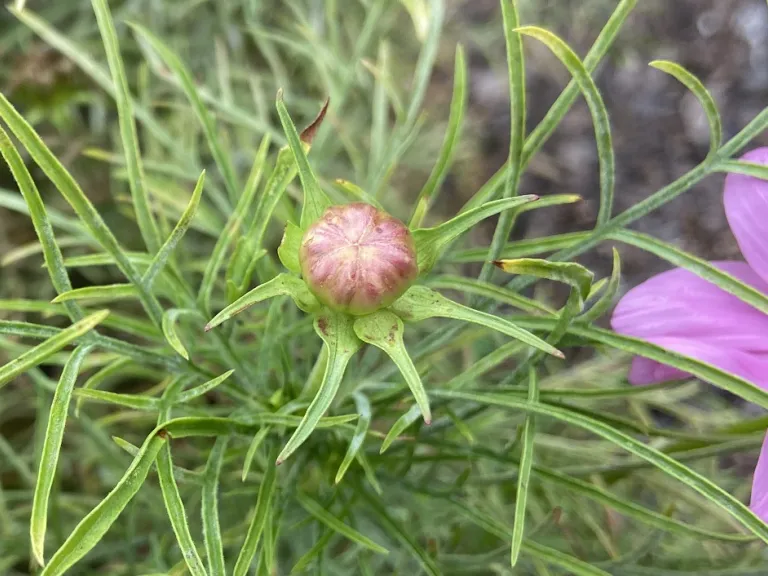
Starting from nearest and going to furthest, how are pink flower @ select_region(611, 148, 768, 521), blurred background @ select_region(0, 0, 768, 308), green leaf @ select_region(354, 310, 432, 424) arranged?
green leaf @ select_region(354, 310, 432, 424) → pink flower @ select_region(611, 148, 768, 521) → blurred background @ select_region(0, 0, 768, 308)

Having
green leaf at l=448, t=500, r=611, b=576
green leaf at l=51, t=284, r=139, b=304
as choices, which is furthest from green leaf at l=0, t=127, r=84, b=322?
green leaf at l=448, t=500, r=611, b=576

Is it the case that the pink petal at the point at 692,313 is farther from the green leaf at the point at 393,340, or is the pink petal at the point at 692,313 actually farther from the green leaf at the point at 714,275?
the green leaf at the point at 393,340

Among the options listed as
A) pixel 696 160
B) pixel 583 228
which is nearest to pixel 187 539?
pixel 583 228

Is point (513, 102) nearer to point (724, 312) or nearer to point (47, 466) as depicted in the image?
point (724, 312)

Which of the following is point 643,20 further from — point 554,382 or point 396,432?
point 396,432

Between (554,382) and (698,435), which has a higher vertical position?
(698,435)

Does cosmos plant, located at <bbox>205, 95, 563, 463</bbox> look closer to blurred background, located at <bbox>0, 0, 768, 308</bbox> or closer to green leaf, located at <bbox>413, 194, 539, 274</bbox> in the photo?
green leaf, located at <bbox>413, 194, 539, 274</bbox>

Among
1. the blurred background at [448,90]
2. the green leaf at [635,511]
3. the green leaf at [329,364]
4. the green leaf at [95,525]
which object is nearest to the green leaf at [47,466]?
the green leaf at [95,525]

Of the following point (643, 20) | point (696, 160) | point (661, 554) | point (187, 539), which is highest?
point (643, 20)
